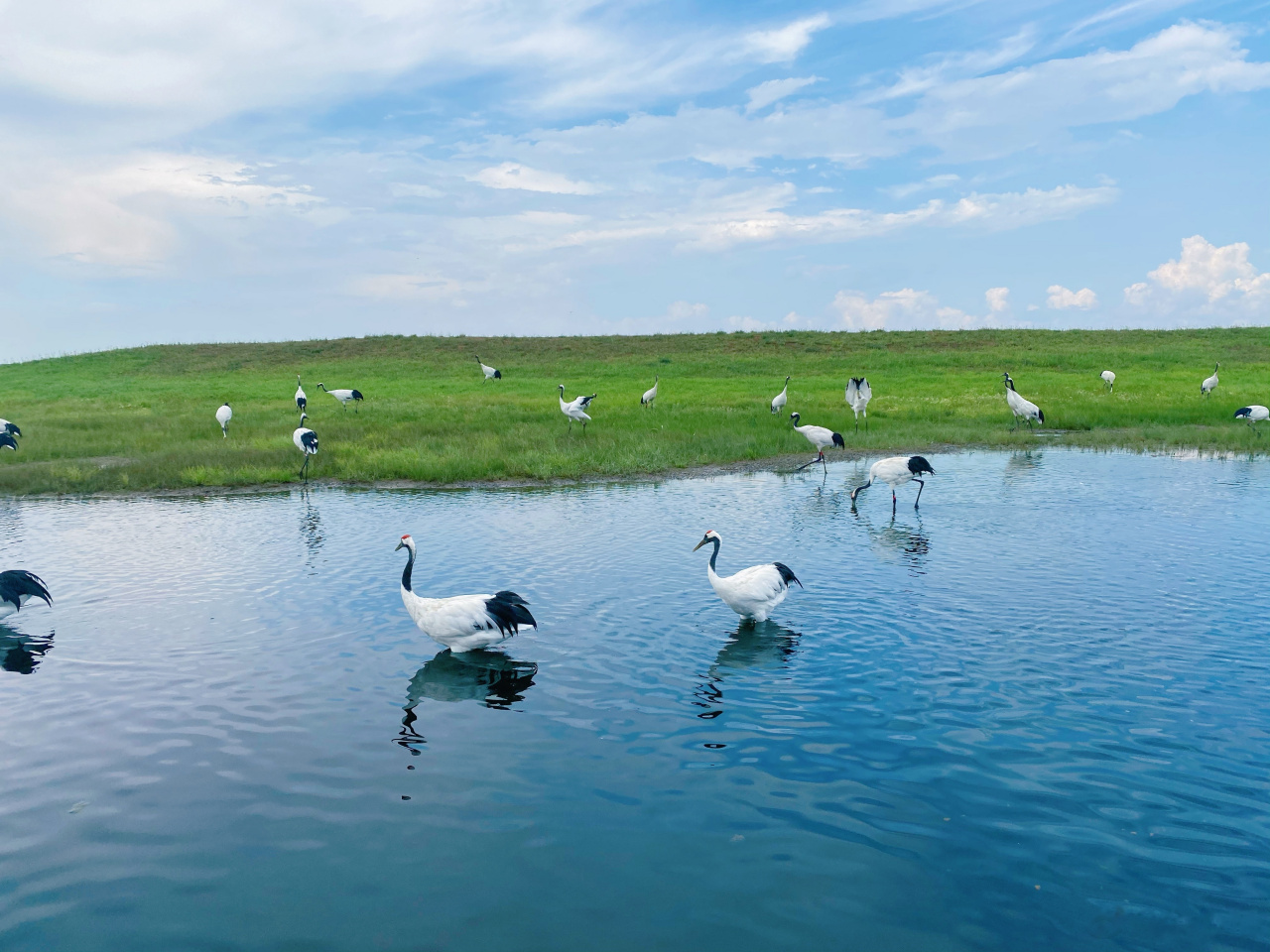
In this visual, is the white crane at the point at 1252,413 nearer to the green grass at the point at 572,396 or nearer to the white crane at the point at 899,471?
the green grass at the point at 572,396

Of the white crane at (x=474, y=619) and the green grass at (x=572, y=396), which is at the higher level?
the green grass at (x=572, y=396)

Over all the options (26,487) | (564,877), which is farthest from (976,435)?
(26,487)

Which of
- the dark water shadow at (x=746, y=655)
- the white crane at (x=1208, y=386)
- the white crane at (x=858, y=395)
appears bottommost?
the dark water shadow at (x=746, y=655)

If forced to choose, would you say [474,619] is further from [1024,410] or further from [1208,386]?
[1208,386]

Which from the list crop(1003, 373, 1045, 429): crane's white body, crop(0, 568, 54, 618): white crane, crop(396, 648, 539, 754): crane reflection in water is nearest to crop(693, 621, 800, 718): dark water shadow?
crop(396, 648, 539, 754): crane reflection in water

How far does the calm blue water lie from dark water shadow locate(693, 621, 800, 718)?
0.06 meters

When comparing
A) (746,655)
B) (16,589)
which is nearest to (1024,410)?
(746,655)

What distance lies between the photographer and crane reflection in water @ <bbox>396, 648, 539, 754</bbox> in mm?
9453

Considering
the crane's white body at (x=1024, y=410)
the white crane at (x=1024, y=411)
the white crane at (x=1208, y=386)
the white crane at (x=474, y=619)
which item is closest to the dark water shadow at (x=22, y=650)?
the white crane at (x=474, y=619)

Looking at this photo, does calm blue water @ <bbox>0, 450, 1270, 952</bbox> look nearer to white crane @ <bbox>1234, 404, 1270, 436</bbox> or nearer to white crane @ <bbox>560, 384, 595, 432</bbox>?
white crane @ <bbox>560, 384, 595, 432</bbox>

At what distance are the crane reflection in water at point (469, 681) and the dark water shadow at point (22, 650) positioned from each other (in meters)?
5.23

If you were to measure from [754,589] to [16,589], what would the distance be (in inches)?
421

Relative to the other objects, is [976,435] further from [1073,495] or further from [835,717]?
[835,717]

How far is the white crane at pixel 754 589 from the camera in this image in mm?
11211
